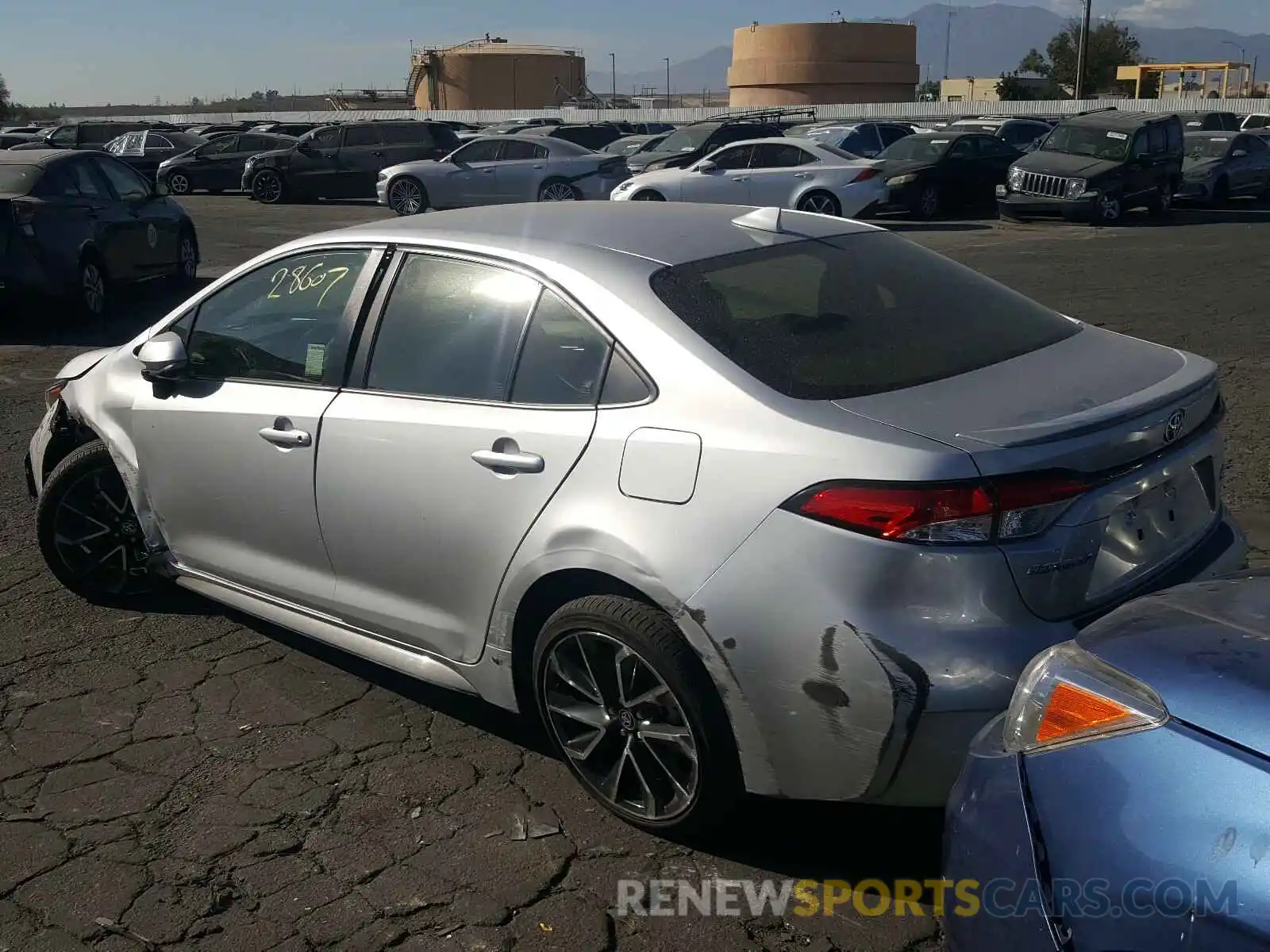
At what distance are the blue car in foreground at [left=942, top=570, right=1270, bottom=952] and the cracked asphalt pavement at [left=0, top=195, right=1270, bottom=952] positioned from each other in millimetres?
909

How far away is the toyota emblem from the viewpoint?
3.12 meters

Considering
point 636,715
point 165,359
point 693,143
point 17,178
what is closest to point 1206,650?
point 636,715

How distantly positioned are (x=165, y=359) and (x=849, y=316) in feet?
7.81

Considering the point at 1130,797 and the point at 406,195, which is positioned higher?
the point at 1130,797

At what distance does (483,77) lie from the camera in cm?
7638

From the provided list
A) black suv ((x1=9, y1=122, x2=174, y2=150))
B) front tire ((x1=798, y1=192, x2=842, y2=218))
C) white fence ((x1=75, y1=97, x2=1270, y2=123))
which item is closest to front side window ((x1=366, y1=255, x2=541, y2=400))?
front tire ((x1=798, y1=192, x2=842, y2=218))

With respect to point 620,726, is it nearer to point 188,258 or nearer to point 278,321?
point 278,321

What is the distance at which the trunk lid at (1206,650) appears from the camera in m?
1.87

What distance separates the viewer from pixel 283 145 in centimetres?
2948

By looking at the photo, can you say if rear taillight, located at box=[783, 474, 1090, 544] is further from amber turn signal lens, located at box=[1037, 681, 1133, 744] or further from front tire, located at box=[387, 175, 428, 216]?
front tire, located at box=[387, 175, 428, 216]

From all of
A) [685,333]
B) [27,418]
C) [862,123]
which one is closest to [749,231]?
[685,333]

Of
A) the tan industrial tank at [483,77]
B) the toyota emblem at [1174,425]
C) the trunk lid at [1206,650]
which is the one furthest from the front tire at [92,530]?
the tan industrial tank at [483,77]

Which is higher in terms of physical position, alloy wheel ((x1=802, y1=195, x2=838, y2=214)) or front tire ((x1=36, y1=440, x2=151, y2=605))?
front tire ((x1=36, y1=440, x2=151, y2=605))

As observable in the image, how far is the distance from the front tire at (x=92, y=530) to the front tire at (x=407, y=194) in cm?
1857
